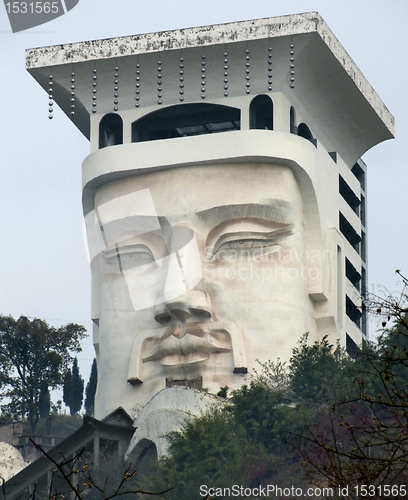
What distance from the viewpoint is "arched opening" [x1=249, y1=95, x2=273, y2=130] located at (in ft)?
106

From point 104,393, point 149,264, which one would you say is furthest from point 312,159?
point 104,393

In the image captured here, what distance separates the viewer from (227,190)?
1240 inches

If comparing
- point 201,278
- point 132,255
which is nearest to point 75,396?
point 132,255

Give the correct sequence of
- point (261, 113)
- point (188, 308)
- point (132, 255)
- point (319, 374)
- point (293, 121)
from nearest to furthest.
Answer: point (319, 374)
point (188, 308)
point (132, 255)
point (293, 121)
point (261, 113)

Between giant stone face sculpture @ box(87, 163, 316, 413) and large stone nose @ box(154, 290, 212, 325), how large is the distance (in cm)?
3

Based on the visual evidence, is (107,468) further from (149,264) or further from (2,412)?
(2,412)

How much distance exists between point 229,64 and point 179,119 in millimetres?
2988

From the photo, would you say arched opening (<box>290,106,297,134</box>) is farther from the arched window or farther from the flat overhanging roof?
the arched window

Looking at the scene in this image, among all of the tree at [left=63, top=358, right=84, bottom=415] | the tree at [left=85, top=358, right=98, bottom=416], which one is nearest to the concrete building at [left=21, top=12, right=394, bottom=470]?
the tree at [left=63, top=358, right=84, bottom=415]

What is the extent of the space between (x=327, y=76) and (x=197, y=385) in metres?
8.34

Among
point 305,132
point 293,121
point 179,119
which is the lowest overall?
point 293,121

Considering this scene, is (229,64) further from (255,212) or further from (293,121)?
(255,212)

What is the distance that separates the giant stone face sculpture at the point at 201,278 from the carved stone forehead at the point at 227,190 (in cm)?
2

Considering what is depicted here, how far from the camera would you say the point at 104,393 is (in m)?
32.3
